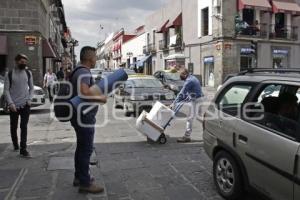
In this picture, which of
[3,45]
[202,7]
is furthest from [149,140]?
[202,7]

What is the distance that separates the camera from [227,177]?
17.5 ft

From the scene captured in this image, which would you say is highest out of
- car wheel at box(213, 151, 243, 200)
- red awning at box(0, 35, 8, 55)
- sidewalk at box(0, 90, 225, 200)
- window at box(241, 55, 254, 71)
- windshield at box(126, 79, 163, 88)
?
red awning at box(0, 35, 8, 55)

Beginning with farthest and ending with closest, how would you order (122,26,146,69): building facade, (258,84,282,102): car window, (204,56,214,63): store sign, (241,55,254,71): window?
(122,26,146,69): building facade, (204,56,214,63): store sign, (241,55,254,71): window, (258,84,282,102): car window

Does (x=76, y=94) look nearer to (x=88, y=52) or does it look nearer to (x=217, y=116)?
(x=88, y=52)

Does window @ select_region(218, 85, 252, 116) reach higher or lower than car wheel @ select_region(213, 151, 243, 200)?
higher

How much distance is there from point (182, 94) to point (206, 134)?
12.2 ft

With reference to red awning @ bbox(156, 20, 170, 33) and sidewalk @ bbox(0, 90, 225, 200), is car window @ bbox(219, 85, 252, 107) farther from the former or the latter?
red awning @ bbox(156, 20, 170, 33)

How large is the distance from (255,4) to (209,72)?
6.22 metres

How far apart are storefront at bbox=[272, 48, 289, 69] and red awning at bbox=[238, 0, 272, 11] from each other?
136 inches

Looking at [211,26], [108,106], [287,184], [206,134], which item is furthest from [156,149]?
[211,26]

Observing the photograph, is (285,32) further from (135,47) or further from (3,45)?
(135,47)

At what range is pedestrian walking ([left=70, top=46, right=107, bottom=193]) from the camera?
524cm

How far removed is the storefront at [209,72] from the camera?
34.9m

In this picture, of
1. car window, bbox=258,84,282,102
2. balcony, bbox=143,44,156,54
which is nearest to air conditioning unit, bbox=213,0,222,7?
balcony, bbox=143,44,156,54
